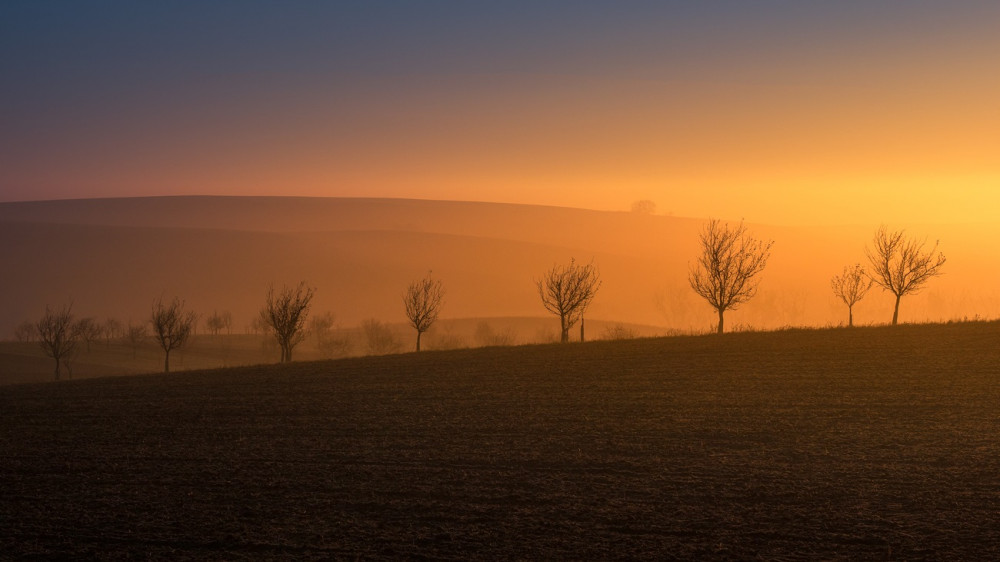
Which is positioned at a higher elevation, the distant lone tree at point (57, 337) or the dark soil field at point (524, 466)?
the distant lone tree at point (57, 337)

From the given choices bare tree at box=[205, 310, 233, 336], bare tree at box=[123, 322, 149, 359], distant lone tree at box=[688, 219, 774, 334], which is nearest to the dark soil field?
distant lone tree at box=[688, 219, 774, 334]

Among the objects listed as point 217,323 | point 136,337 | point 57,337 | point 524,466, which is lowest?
point 524,466

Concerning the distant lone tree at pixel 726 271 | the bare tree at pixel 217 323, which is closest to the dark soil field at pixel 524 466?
the distant lone tree at pixel 726 271

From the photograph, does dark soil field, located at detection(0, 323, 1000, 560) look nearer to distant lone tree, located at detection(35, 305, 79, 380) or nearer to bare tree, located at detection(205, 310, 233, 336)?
distant lone tree, located at detection(35, 305, 79, 380)

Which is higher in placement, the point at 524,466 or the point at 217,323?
the point at 217,323

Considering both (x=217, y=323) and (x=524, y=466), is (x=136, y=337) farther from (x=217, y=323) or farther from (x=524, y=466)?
(x=524, y=466)

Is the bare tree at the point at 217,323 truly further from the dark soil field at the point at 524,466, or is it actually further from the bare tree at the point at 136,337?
the dark soil field at the point at 524,466

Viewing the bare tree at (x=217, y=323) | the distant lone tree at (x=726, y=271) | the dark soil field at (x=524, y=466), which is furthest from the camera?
the bare tree at (x=217, y=323)

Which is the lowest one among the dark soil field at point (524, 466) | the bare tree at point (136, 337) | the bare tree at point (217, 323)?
the dark soil field at point (524, 466)

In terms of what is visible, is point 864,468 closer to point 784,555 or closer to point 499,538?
point 784,555

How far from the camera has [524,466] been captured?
625 inches

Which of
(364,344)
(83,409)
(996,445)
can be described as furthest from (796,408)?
(364,344)

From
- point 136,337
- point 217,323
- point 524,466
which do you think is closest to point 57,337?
point 136,337

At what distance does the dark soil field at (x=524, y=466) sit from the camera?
11.6 m
